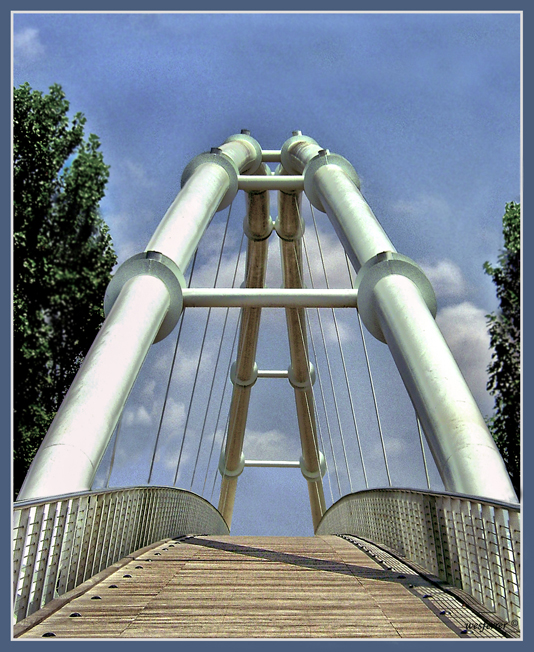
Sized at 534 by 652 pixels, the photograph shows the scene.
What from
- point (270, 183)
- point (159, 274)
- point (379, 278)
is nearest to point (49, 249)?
point (159, 274)

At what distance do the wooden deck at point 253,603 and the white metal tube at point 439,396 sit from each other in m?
1.21

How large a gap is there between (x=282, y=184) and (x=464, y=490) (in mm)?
11872

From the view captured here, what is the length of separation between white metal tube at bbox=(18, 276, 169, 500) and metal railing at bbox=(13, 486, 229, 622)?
22.6 inches

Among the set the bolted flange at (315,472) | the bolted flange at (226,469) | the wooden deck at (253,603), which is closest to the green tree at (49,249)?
the wooden deck at (253,603)

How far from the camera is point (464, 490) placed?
7.70 metres

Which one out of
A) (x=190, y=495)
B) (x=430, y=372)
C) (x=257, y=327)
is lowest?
(x=190, y=495)

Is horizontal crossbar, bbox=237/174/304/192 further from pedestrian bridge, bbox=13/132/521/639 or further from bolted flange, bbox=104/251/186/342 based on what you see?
bolted flange, bbox=104/251/186/342

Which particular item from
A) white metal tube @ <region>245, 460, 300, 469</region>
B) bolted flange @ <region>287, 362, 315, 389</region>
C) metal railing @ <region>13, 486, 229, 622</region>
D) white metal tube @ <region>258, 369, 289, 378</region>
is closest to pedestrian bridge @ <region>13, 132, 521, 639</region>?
metal railing @ <region>13, 486, 229, 622</region>

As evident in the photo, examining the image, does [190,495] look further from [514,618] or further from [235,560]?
[514,618]

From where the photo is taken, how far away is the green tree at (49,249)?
4.14 metres

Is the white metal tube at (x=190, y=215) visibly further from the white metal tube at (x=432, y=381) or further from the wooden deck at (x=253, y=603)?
the wooden deck at (x=253, y=603)

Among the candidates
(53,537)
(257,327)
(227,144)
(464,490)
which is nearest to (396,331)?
(464,490)

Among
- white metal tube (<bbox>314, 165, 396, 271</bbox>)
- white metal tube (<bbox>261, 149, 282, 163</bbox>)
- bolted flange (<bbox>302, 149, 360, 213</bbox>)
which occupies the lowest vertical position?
white metal tube (<bbox>314, 165, 396, 271</bbox>)

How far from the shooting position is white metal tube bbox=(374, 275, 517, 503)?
774 centimetres
